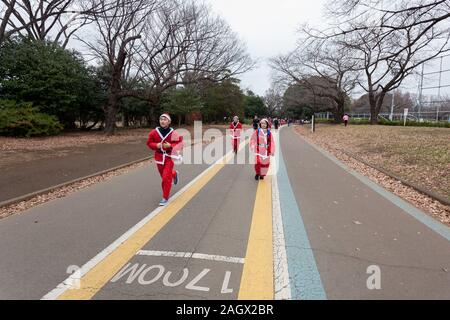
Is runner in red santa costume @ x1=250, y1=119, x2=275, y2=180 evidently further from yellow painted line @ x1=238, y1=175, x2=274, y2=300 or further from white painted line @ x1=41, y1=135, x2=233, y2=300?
white painted line @ x1=41, y1=135, x2=233, y2=300

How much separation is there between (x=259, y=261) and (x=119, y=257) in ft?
5.38

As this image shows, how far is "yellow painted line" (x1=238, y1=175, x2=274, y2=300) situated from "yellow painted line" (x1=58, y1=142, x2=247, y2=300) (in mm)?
1365

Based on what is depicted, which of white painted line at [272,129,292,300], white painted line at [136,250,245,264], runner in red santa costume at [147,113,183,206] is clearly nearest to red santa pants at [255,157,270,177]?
white painted line at [272,129,292,300]

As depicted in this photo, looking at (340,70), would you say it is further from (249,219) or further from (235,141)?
(249,219)

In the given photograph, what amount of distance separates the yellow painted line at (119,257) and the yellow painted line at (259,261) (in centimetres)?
137

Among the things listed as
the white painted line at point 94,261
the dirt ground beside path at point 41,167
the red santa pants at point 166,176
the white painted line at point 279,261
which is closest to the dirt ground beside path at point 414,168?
the white painted line at point 279,261

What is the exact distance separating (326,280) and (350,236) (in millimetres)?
1352

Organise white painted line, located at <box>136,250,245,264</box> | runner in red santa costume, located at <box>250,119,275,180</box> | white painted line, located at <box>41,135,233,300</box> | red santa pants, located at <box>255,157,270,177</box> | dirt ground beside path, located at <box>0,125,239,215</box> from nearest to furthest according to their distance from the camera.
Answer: white painted line, located at <box>41,135,233,300</box>, white painted line, located at <box>136,250,245,264</box>, dirt ground beside path, located at <box>0,125,239,215</box>, runner in red santa costume, located at <box>250,119,275,180</box>, red santa pants, located at <box>255,157,270,177</box>

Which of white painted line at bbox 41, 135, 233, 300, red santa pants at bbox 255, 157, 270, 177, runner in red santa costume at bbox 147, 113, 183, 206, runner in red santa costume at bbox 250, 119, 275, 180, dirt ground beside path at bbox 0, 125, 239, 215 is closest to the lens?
white painted line at bbox 41, 135, 233, 300

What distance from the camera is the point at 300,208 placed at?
5.48 meters

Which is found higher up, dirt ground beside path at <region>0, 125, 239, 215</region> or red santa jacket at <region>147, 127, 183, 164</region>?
red santa jacket at <region>147, 127, 183, 164</region>

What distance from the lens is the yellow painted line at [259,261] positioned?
282 centimetres

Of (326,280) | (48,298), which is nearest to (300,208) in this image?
(326,280)

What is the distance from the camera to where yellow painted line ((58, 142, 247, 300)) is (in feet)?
9.24
